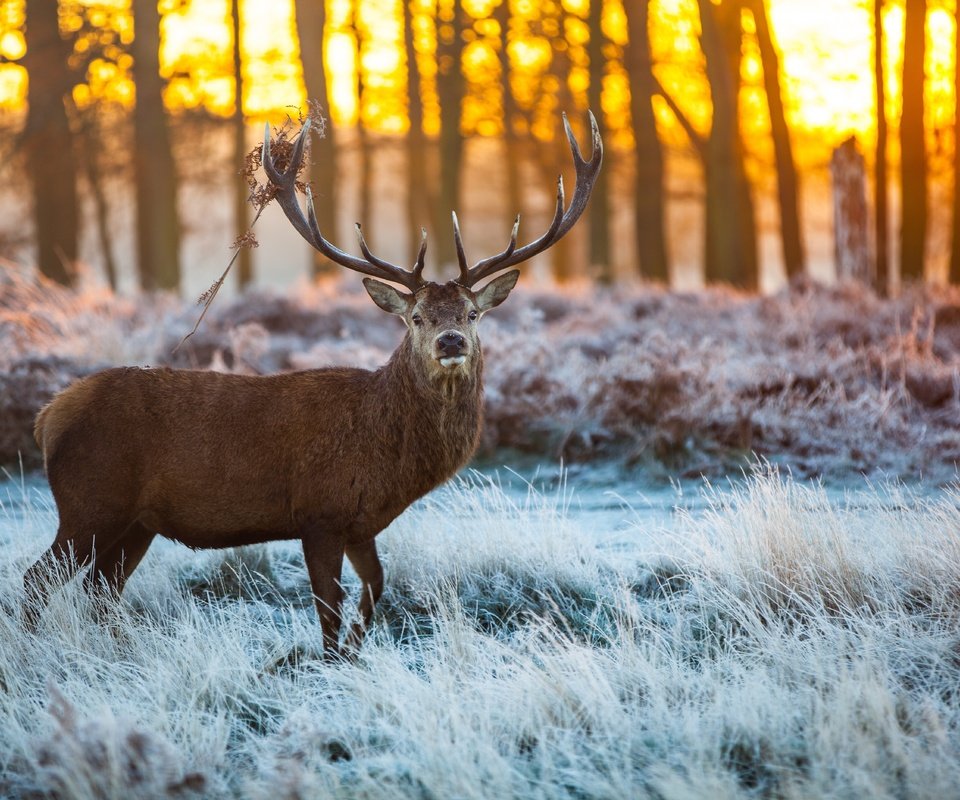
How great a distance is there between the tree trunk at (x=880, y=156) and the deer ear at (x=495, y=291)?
44.5 ft

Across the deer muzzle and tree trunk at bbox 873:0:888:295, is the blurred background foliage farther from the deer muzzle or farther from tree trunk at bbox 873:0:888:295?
the deer muzzle

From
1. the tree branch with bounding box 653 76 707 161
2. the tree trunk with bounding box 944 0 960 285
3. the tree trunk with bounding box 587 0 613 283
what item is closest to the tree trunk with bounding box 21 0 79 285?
the tree trunk with bounding box 587 0 613 283

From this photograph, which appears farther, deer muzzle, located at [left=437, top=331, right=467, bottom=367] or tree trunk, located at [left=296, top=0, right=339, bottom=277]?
tree trunk, located at [left=296, top=0, right=339, bottom=277]

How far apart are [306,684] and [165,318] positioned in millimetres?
9278

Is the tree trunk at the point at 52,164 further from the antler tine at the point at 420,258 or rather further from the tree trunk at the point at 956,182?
the tree trunk at the point at 956,182

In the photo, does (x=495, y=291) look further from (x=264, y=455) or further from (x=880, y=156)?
(x=880, y=156)

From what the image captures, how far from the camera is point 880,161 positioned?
1964cm

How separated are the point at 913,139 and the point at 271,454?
14606 mm

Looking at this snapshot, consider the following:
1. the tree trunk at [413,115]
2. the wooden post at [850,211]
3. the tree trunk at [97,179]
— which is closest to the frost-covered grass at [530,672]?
the wooden post at [850,211]

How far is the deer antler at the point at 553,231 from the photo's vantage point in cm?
577

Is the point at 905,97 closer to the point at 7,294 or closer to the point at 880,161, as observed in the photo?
the point at 880,161

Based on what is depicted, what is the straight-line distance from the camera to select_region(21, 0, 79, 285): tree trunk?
58.3 feet

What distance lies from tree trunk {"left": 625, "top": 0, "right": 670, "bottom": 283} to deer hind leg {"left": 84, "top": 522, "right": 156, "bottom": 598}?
15458 mm

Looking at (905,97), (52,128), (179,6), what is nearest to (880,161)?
(905,97)
